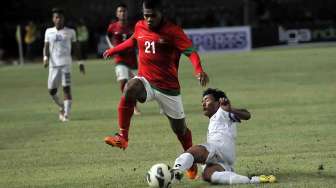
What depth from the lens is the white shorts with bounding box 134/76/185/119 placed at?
1041 cm

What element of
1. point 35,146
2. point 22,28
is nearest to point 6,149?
point 35,146

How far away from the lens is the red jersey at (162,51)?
10391mm

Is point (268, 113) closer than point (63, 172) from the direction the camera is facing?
No

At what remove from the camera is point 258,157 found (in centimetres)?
1146

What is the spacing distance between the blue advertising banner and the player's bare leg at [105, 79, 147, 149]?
3296 centimetres

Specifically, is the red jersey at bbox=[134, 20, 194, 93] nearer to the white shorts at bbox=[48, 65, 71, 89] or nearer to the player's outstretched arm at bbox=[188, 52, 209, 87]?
the player's outstretched arm at bbox=[188, 52, 209, 87]

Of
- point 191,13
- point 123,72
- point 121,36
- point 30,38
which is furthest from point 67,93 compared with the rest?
point 191,13

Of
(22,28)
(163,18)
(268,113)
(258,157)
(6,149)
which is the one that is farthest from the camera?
(22,28)

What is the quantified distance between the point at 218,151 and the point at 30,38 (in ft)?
126

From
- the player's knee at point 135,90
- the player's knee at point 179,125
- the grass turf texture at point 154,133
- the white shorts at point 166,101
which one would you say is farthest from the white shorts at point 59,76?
the player's knee at point 135,90

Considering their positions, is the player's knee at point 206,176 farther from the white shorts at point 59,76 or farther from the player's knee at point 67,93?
the white shorts at point 59,76

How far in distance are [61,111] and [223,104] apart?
29.5ft

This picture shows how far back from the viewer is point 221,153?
954cm

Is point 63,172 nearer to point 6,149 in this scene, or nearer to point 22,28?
point 6,149
